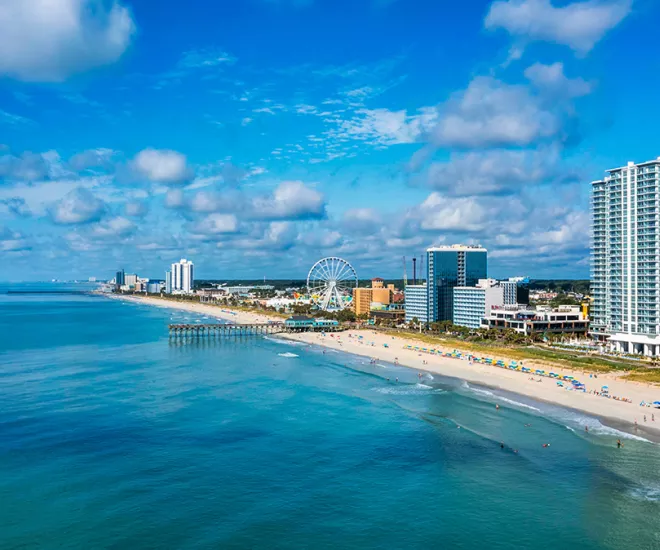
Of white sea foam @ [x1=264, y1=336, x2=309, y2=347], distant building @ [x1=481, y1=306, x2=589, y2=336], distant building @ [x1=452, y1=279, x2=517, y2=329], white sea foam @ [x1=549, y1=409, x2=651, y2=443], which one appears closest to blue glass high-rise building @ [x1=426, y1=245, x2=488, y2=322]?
distant building @ [x1=452, y1=279, x2=517, y2=329]

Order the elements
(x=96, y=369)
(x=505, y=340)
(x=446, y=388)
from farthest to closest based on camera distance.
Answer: (x=505, y=340) < (x=96, y=369) < (x=446, y=388)

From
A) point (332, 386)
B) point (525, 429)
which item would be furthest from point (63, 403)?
point (525, 429)

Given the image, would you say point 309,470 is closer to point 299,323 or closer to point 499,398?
point 499,398

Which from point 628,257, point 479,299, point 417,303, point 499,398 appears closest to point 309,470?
point 499,398

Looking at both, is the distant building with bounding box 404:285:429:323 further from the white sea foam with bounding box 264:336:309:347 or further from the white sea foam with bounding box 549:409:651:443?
the white sea foam with bounding box 549:409:651:443

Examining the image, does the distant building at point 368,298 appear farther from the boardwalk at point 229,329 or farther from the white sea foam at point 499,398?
the white sea foam at point 499,398

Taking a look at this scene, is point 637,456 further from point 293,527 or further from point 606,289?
point 606,289

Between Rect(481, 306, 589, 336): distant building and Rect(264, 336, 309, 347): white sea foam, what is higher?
Rect(481, 306, 589, 336): distant building
